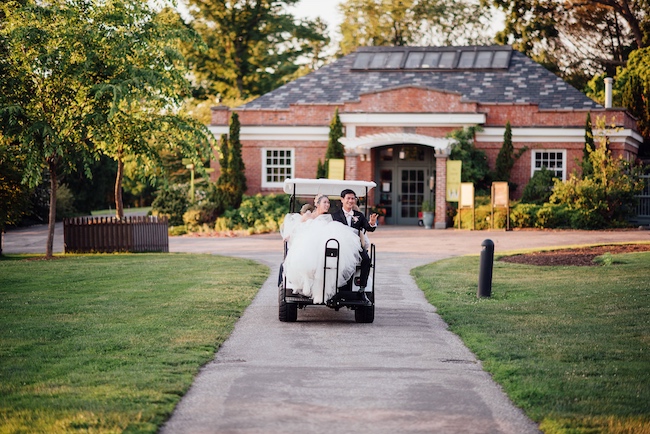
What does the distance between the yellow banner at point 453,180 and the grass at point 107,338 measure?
674 inches

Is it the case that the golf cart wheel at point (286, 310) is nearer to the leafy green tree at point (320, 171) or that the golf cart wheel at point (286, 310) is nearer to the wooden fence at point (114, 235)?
the wooden fence at point (114, 235)

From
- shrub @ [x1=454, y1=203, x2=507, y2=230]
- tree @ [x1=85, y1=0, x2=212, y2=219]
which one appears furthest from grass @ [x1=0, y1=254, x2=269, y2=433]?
shrub @ [x1=454, y1=203, x2=507, y2=230]

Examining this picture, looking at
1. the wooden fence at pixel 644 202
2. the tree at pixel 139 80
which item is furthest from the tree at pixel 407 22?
the tree at pixel 139 80

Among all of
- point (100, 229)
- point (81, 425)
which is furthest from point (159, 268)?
point (81, 425)

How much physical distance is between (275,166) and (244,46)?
16.2m

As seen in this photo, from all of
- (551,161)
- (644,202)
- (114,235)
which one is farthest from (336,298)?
(644,202)

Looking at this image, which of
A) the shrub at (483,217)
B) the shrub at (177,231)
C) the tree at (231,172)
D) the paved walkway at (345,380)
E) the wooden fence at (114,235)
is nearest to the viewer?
the paved walkway at (345,380)

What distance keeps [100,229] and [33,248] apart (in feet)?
14.3

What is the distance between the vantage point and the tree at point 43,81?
20562mm

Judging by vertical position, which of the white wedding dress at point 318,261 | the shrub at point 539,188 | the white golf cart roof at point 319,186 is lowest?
the white wedding dress at point 318,261

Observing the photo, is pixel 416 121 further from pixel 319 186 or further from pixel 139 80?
pixel 319 186

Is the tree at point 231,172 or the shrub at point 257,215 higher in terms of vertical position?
the tree at point 231,172

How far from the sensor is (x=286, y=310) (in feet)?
38.3

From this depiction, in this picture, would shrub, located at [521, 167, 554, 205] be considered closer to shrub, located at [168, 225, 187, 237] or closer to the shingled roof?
the shingled roof
